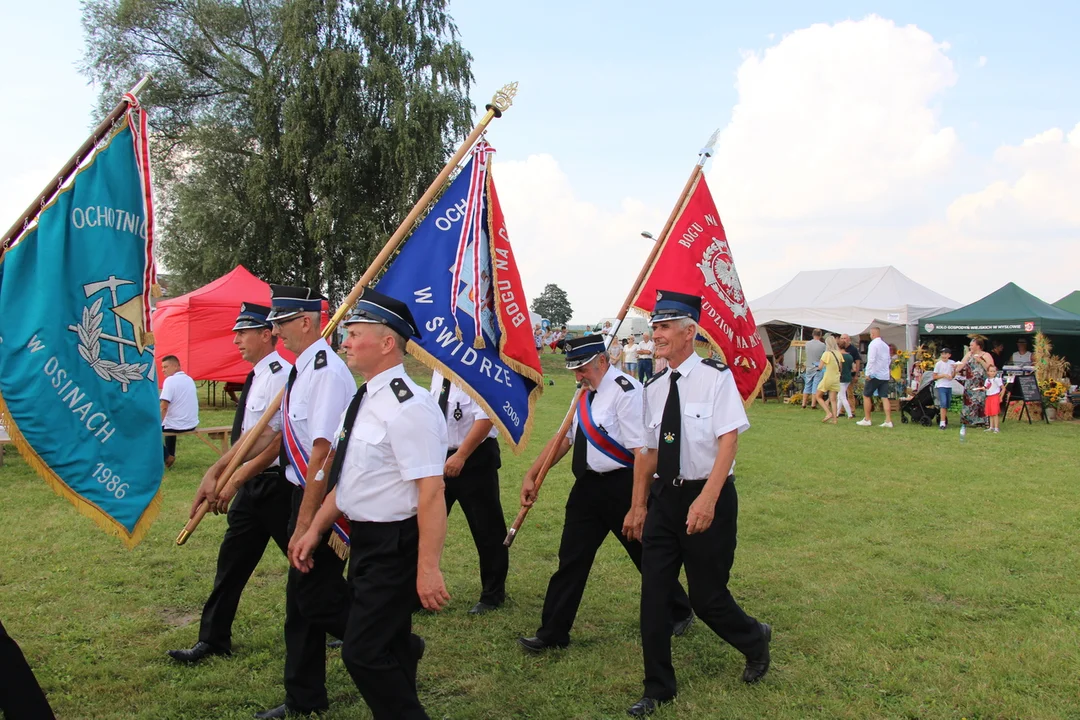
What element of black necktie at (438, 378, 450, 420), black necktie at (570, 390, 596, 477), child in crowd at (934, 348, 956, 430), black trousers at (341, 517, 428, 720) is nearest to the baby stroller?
→ child in crowd at (934, 348, 956, 430)

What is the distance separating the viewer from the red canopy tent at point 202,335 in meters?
18.2

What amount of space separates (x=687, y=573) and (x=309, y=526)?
6.30 ft

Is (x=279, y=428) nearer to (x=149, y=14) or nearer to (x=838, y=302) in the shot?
(x=838, y=302)

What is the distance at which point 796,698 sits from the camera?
14.2 ft

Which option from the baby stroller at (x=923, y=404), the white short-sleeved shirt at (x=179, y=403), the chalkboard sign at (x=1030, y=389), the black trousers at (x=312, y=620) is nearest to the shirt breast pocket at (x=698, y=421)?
the black trousers at (x=312, y=620)

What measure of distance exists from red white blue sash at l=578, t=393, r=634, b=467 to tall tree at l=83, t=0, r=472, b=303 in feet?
79.1

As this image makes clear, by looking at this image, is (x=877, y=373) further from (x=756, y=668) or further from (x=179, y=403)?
(x=756, y=668)

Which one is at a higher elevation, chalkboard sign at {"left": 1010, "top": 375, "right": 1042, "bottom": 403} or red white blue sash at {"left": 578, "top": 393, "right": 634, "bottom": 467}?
red white blue sash at {"left": 578, "top": 393, "right": 634, "bottom": 467}

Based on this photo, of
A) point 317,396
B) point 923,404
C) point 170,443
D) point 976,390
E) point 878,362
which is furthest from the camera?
point 923,404

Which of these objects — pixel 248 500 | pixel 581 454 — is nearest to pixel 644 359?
pixel 581 454

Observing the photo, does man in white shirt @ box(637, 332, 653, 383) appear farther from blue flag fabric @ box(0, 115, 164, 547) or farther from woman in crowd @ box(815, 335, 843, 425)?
blue flag fabric @ box(0, 115, 164, 547)

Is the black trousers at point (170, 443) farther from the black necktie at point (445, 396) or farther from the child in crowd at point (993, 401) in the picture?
the child in crowd at point (993, 401)

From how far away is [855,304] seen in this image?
25.7 meters

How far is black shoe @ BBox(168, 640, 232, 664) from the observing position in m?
4.76
